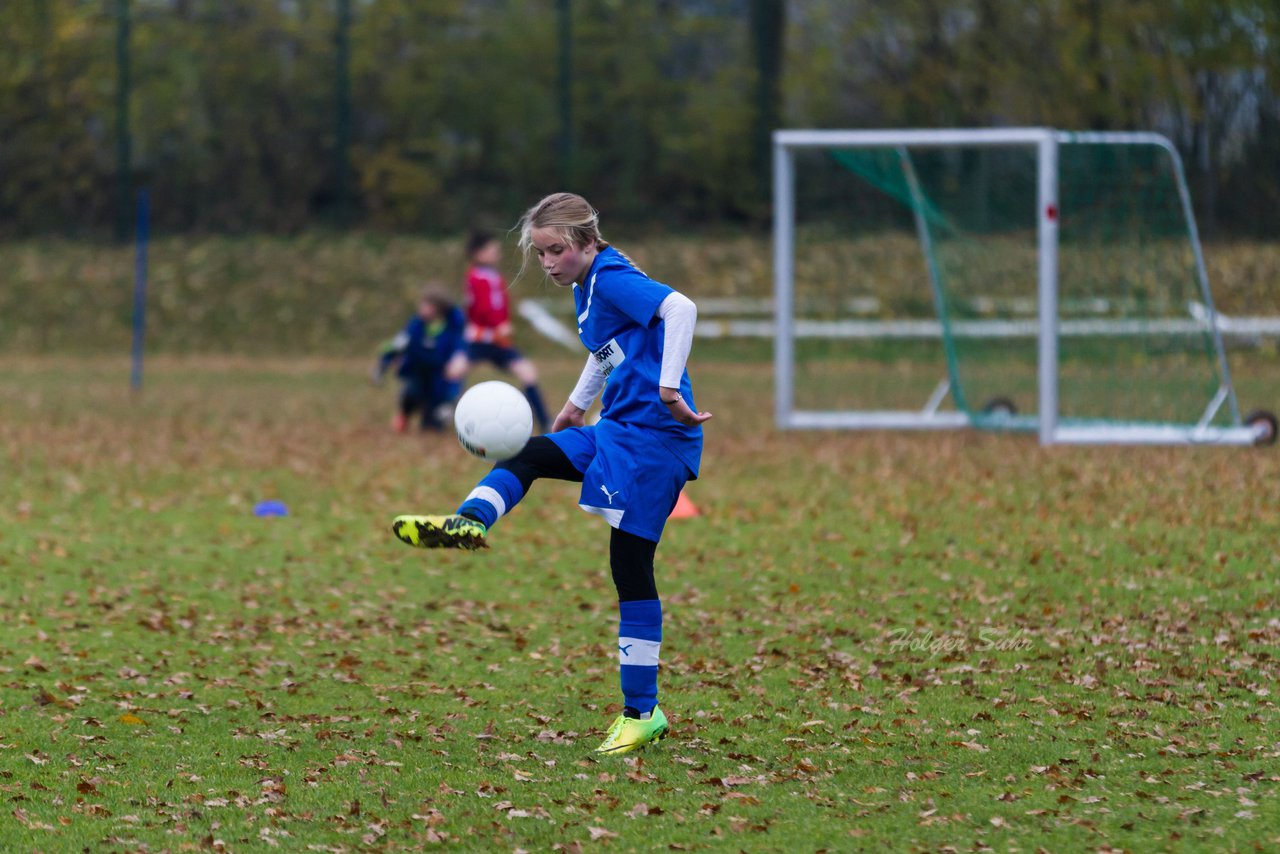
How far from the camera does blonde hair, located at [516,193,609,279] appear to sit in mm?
5629

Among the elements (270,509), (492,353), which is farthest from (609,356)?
(492,353)

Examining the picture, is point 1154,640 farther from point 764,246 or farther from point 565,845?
point 764,246

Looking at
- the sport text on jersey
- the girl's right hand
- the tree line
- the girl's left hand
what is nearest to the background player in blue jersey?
the girl's right hand

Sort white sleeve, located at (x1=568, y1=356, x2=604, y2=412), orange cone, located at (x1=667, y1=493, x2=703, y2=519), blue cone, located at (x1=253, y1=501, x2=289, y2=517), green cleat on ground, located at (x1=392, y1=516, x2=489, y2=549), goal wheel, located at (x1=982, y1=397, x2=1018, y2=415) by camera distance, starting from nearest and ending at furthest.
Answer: green cleat on ground, located at (x1=392, y1=516, x2=489, y2=549) → white sleeve, located at (x1=568, y1=356, x2=604, y2=412) → orange cone, located at (x1=667, y1=493, x2=703, y2=519) → blue cone, located at (x1=253, y1=501, x2=289, y2=517) → goal wheel, located at (x1=982, y1=397, x2=1018, y2=415)

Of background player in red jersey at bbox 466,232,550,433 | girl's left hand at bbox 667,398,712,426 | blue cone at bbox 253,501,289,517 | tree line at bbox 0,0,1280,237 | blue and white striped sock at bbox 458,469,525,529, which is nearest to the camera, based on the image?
blue and white striped sock at bbox 458,469,525,529

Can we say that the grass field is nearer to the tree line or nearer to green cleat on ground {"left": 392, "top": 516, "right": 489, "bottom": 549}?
green cleat on ground {"left": 392, "top": 516, "right": 489, "bottom": 549}

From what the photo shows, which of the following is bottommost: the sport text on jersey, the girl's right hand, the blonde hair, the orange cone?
the orange cone

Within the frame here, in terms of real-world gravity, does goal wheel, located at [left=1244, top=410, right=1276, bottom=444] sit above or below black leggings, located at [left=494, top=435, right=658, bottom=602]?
below

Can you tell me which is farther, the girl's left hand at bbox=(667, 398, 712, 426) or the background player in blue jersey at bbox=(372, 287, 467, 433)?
the background player in blue jersey at bbox=(372, 287, 467, 433)

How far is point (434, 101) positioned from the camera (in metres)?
31.3

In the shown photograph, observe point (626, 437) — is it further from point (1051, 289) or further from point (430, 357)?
point (430, 357)

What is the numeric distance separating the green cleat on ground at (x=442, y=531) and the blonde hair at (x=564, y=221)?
0.89 metres

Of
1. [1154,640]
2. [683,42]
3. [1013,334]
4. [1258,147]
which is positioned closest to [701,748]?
[1154,640]

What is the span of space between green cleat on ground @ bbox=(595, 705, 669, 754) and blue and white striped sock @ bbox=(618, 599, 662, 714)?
5 centimetres
